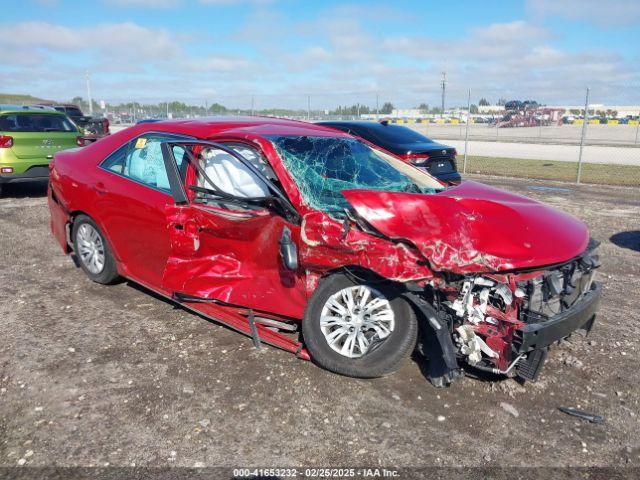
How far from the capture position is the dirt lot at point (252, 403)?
9.09 ft

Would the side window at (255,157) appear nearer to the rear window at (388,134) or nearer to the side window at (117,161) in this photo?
the side window at (117,161)

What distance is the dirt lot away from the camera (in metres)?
2.77

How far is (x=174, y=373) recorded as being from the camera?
3.51 meters

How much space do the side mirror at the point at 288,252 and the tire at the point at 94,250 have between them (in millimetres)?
2130

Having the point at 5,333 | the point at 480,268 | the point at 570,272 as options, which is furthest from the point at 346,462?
the point at 5,333

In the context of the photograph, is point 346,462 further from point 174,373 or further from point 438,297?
point 174,373

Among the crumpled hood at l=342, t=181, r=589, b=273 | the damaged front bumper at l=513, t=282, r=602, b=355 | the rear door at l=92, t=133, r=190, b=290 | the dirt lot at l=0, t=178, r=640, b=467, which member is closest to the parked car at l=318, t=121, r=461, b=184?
the dirt lot at l=0, t=178, r=640, b=467

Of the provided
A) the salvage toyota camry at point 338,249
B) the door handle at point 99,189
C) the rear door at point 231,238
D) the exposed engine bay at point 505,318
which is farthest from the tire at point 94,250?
the exposed engine bay at point 505,318

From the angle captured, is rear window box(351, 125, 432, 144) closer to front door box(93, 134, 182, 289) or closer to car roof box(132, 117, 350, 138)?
car roof box(132, 117, 350, 138)

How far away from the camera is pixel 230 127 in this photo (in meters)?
4.18

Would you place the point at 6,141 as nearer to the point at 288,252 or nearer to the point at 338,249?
the point at 288,252

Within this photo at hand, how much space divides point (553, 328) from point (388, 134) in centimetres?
680

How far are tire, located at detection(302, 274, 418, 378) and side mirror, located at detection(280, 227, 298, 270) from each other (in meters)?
0.26

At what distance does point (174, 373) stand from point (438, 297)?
1.81 m
